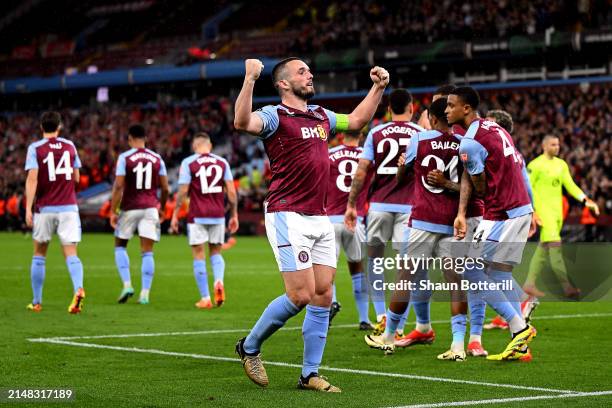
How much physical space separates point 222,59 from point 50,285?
3401cm

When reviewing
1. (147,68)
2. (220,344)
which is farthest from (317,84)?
(220,344)

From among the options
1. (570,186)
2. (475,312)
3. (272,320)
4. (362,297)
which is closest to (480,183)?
(475,312)

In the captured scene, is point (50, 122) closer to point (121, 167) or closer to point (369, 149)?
point (121, 167)

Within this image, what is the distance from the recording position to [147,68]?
52000 mm

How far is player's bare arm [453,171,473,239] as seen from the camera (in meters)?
9.23

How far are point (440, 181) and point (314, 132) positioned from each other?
6.59ft

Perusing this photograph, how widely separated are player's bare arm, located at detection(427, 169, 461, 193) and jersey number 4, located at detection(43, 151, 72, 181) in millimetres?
5830

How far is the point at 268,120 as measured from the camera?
783 cm

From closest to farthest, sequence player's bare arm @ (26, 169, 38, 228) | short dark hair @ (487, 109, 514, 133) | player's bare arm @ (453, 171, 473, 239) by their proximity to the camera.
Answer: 1. player's bare arm @ (453, 171, 473, 239)
2. short dark hair @ (487, 109, 514, 133)
3. player's bare arm @ (26, 169, 38, 228)

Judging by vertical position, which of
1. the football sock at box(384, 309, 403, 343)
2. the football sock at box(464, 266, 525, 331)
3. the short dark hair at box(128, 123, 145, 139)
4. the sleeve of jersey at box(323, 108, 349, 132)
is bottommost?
the football sock at box(384, 309, 403, 343)

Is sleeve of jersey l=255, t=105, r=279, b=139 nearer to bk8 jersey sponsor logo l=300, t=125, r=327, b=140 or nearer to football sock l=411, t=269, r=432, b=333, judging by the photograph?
bk8 jersey sponsor logo l=300, t=125, r=327, b=140

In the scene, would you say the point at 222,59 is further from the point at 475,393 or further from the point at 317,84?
the point at 475,393

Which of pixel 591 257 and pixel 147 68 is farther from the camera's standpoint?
pixel 147 68

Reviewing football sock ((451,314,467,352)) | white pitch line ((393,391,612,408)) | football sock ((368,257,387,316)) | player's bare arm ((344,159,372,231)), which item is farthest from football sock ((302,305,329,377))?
football sock ((368,257,387,316))
